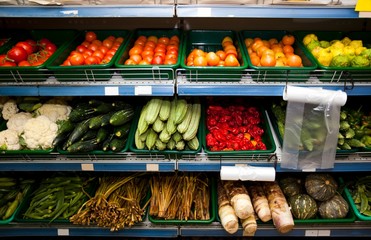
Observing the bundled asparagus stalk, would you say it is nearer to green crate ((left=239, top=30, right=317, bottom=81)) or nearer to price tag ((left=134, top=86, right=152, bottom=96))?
price tag ((left=134, top=86, right=152, bottom=96))

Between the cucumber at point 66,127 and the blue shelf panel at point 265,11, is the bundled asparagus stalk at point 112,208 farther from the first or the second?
the blue shelf panel at point 265,11

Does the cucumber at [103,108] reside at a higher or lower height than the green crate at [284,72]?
lower

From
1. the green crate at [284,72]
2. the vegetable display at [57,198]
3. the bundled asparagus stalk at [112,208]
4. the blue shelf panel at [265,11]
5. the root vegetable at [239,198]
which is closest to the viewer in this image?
the blue shelf panel at [265,11]

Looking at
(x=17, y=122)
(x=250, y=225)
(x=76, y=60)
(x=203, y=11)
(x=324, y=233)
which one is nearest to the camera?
(x=203, y=11)

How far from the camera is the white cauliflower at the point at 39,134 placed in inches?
90.6

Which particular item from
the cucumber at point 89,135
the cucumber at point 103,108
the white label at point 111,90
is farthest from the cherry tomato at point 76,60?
the cucumber at point 89,135

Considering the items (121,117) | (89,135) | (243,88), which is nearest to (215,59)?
(243,88)

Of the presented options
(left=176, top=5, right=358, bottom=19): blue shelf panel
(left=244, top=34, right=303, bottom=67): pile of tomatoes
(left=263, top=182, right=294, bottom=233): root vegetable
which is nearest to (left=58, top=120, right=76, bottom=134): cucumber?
(left=176, top=5, right=358, bottom=19): blue shelf panel

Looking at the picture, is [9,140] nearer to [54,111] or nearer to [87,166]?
[54,111]

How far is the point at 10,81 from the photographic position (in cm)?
214

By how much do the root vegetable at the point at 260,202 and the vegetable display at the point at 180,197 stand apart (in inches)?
14.7

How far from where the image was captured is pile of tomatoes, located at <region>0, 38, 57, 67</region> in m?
2.22

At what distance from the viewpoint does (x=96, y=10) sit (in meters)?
1.92

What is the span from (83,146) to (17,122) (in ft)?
2.13
